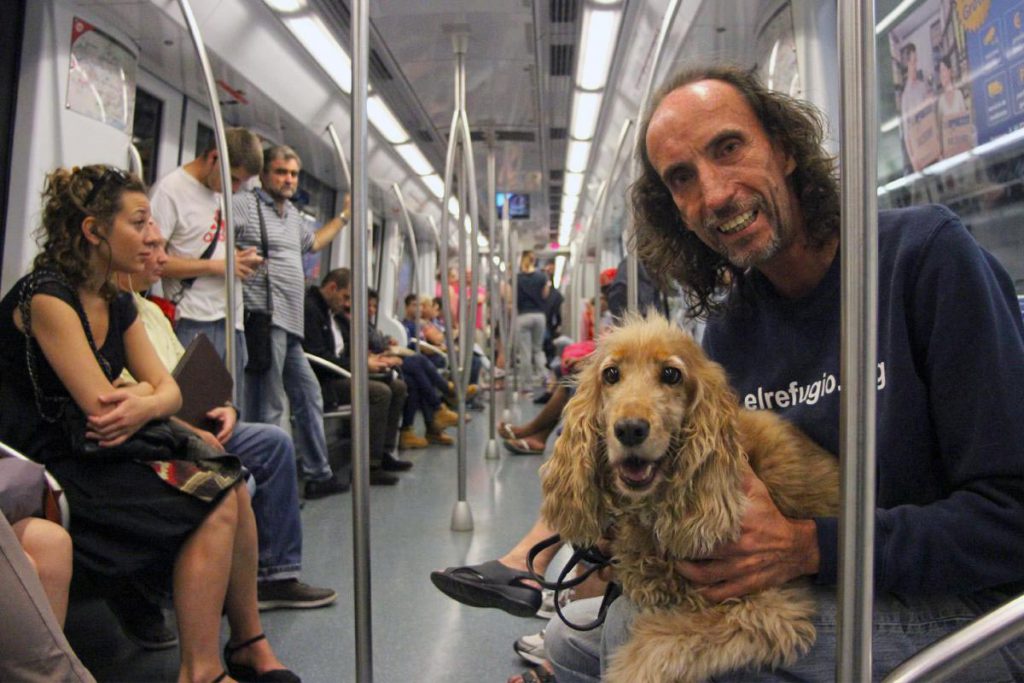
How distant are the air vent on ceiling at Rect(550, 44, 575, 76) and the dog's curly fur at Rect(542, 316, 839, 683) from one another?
7.79ft

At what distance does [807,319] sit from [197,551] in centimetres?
142

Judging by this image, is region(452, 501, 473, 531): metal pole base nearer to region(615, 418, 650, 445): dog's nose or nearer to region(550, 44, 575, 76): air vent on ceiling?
region(550, 44, 575, 76): air vent on ceiling

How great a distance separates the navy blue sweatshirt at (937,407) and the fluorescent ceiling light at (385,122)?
3.49m

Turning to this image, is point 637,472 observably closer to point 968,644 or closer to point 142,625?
point 968,644

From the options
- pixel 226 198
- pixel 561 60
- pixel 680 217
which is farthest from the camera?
pixel 561 60

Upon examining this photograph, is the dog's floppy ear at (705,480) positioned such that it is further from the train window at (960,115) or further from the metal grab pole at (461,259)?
the metal grab pole at (461,259)

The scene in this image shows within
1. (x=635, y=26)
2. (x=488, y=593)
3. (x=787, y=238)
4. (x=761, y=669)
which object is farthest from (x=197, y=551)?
(x=635, y=26)

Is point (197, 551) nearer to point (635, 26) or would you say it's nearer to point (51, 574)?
point (51, 574)

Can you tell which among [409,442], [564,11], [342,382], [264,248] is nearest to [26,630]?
[564,11]

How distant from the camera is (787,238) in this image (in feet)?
3.70

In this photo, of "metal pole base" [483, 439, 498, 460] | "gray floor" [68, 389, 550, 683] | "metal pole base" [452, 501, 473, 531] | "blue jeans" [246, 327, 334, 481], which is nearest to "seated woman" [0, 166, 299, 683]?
"gray floor" [68, 389, 550, 683]

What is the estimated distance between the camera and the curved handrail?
704 millimetres

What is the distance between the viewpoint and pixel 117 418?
69.8 inches

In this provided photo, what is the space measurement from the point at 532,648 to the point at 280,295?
2241 mm
